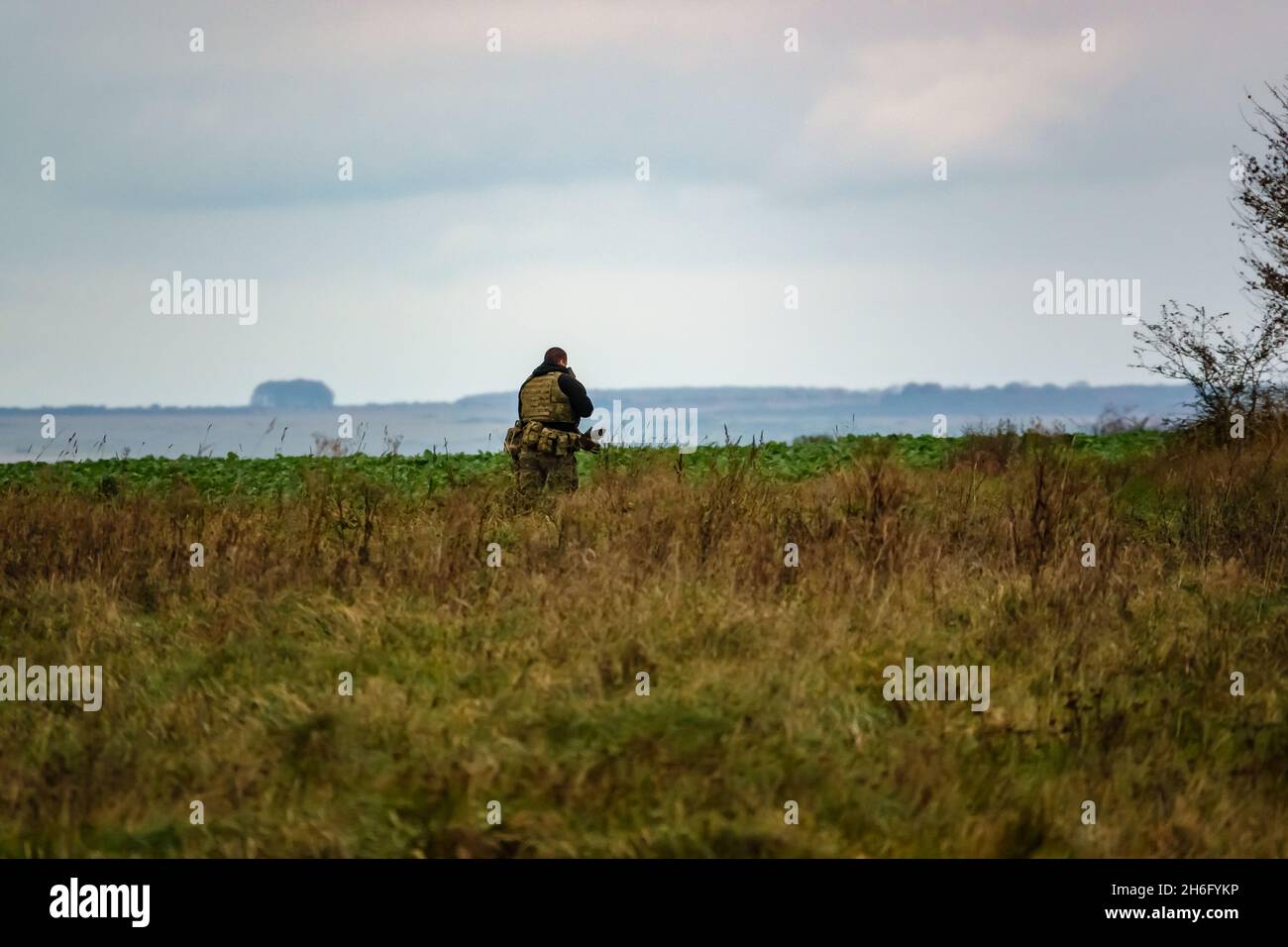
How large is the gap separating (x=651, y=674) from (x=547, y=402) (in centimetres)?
702

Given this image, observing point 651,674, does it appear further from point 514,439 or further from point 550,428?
point 514,439

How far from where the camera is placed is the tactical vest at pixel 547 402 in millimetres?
13422

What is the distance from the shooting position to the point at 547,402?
13.4 m

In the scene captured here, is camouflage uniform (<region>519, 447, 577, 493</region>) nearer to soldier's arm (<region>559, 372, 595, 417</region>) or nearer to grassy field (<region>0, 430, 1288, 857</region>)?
soldier's arm (<region>559, 372, 595, 417</region>)

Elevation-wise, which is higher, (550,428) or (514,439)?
(550,428)

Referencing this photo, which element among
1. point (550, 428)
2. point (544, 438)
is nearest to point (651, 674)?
point (544, 438)

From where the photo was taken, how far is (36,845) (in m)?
5.20

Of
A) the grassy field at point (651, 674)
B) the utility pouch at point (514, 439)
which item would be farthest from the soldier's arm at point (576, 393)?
the grassy field at point (651, 674)

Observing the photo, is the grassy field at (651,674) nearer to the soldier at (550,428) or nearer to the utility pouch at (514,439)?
the soldier at (550,428)

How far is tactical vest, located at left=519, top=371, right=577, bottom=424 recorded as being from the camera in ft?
44.0

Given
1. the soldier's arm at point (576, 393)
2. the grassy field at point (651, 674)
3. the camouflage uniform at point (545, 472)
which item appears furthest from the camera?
the camouflage uniform at point (545, 472)

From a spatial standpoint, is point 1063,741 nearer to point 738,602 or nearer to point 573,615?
point 738,602
